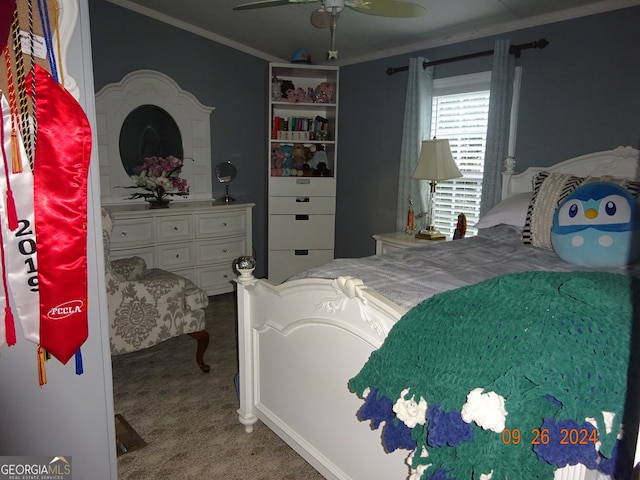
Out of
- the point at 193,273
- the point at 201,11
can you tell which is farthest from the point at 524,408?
the point at 201,11

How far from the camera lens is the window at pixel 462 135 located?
344 centimetres

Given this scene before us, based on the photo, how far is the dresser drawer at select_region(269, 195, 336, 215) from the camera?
4369mm

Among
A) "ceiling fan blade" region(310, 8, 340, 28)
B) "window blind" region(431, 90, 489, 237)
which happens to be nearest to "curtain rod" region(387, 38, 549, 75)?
"window blind" region(431, 90, 489, 237)

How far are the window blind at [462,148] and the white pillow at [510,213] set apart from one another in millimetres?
773

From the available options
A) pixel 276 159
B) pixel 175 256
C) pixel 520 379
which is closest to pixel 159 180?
pixel 175 256

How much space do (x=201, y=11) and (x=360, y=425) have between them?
3.62m

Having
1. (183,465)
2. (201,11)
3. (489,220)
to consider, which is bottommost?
(183,465)

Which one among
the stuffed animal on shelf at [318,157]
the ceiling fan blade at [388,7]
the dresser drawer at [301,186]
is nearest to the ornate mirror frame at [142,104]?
the dresser drawer at [301,186]

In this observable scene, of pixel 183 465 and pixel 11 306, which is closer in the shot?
pixel 11 306

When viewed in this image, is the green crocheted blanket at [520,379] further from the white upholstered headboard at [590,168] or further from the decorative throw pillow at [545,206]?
the white upholstered headboard at [590,168]

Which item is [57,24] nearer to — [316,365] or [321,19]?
[316,365]

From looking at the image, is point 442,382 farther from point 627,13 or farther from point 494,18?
point 494,18

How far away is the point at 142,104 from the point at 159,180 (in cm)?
73

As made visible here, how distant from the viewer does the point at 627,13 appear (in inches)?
104
